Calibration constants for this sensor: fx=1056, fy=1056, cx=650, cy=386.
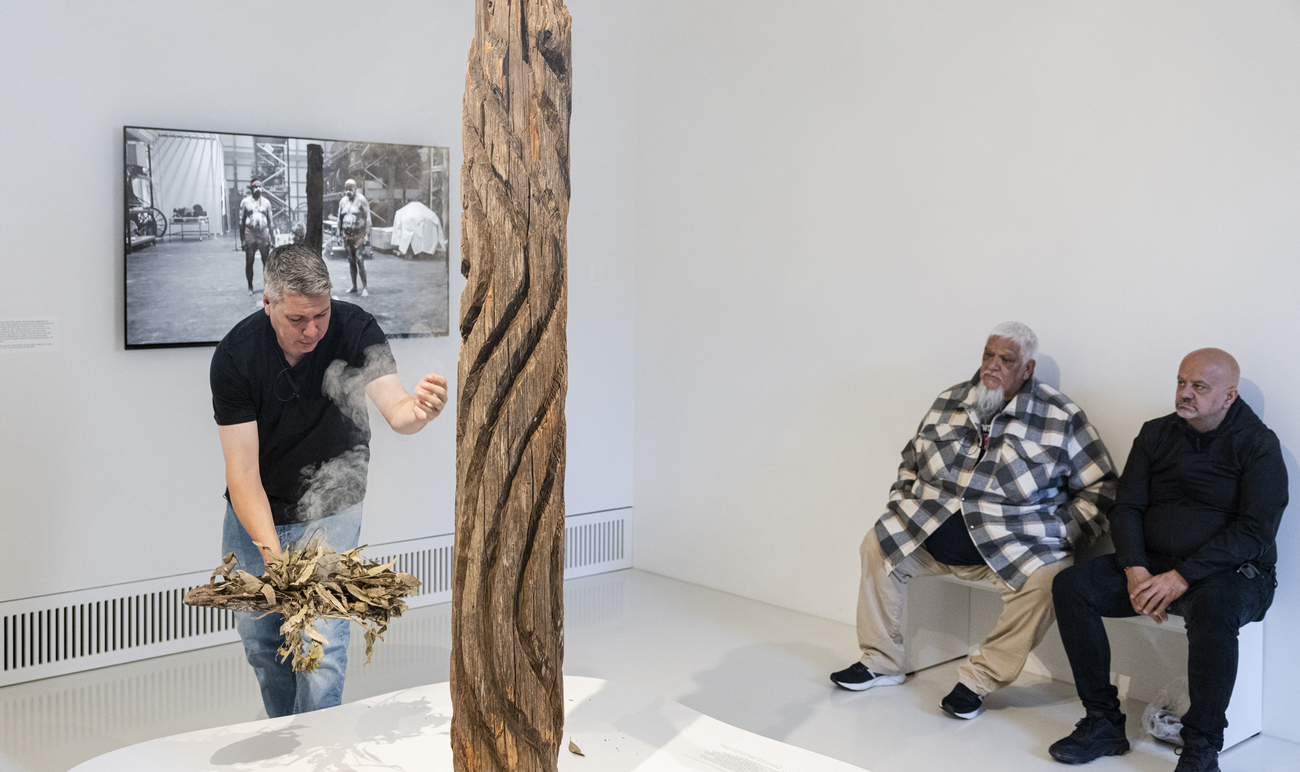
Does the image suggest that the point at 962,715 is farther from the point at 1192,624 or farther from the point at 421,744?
the point at 421,744

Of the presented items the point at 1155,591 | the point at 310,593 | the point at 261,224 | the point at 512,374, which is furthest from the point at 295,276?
the point at 1155,591

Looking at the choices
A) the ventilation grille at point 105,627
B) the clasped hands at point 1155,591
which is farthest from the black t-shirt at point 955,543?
the ventilation grille at point 105,627

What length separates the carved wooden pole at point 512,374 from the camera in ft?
5.71

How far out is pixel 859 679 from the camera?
3773mm

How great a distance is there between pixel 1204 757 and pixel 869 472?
1765 mm

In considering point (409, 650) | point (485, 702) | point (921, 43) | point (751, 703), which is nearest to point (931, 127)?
point (921, 43)

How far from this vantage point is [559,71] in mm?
1768

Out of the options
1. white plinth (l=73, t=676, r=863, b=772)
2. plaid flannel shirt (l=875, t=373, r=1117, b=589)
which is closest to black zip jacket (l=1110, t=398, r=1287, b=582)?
plaid flannel shirt (l=875, t=373, r=1117, b=589)

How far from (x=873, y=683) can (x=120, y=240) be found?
3.22m

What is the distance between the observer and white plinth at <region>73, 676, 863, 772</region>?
2.09 metres

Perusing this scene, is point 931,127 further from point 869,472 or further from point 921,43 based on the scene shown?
point 869,472

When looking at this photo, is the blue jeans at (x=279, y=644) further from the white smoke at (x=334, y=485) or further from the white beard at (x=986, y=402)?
the white beard at (x=986, y=402)

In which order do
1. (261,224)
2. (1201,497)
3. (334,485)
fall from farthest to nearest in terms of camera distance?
1. (261,224)
2. (1201,497)
3. (334,485)

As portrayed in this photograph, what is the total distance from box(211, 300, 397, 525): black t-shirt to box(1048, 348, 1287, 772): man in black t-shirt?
2219 millimetres
